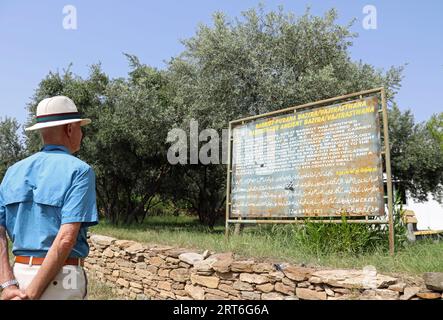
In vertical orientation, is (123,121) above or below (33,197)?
above

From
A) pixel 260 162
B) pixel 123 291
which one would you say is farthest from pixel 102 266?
pixel 260 162

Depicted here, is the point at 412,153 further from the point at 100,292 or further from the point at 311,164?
the point at 100,292

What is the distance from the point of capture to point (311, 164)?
26.9ft

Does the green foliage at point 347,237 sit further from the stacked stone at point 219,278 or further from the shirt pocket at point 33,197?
the shirt pocket at point 33,197

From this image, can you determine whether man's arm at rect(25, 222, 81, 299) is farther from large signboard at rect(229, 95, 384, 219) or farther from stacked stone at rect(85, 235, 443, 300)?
large signboard at rect(229, 95, 384, 219)

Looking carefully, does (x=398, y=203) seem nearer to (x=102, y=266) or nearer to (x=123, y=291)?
(x=123, y=291)

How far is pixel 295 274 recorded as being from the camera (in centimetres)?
578

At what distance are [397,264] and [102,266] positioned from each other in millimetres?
7562

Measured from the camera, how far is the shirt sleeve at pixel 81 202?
224 cm

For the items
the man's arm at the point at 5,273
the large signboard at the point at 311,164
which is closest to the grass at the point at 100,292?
the large signboard at the point at 311,164

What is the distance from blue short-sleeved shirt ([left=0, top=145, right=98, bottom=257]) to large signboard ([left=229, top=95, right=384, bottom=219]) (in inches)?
233

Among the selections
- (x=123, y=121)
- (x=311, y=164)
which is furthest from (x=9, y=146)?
(x=311, y=164)

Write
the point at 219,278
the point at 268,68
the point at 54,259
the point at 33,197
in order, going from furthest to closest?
the point at 268,68
the point at 219,278
the point at 33,197
the point at 54,259

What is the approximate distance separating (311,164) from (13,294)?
6732 millimetres
